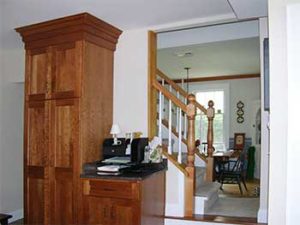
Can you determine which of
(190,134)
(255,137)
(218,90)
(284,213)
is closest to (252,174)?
(255,137)

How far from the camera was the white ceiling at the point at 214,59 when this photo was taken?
523cm

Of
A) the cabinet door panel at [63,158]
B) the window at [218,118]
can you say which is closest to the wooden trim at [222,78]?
the window at [218,118]

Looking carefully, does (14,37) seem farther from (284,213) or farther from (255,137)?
(255,137)

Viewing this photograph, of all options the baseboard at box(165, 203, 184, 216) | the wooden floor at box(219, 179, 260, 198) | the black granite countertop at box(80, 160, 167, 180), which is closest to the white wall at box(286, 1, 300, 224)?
the black granite countertop at box(80, 160, 167, 180)

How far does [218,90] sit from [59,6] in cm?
589

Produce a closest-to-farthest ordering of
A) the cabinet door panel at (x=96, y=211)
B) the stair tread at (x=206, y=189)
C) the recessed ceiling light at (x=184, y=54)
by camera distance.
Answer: the cabinet door panel at (x=96, y=211)
the stair tread at (x=206, y=189)
the recessed ceiling light at (x=184, y=54)

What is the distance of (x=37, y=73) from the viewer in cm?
378

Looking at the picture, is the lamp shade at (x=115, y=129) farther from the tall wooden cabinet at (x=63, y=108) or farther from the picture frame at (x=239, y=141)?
the picture frame at (x=239, y=141)

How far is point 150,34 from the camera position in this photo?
12.9 feet

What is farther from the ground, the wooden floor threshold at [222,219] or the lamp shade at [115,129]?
the lamp shade at [115,129]

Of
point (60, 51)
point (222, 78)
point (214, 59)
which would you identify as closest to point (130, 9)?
point (60, 51)

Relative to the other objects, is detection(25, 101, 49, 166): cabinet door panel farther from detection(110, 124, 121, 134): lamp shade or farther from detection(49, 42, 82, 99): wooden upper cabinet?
detection(110, 124, 121, 134): lamp shade

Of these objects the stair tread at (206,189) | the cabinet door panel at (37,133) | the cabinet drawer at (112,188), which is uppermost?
the cabinet door panel at (37,133)

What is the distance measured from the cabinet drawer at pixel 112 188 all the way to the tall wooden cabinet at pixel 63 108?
0.15 meters
